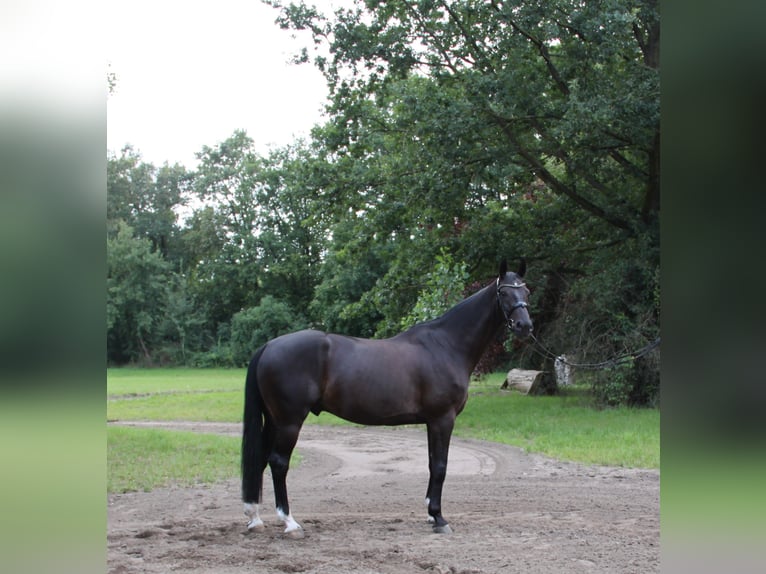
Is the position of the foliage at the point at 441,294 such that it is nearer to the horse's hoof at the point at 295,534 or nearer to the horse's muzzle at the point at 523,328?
the horse's muzzle at the point at 523,328

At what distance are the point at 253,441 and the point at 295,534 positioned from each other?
0.85 meters

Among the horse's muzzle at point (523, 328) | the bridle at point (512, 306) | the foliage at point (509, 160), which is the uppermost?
the foliage at point (509, 160)

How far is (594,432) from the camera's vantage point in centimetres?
1136

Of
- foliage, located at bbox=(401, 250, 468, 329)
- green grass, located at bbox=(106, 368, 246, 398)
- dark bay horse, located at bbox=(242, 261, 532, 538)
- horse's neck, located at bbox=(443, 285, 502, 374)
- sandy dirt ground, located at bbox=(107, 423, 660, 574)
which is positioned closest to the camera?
sandy dirt ground, located at bbox=(107, 423, 660, 574)

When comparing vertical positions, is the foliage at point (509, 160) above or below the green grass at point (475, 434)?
above

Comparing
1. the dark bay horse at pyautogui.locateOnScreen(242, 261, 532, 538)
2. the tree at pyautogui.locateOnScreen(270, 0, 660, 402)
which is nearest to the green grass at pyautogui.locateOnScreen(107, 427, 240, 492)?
the dark bay horse at pyautogui.locateOnScreen(242, 261, 532, 538)

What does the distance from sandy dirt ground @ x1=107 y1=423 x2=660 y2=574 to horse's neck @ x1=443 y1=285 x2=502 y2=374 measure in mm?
1565

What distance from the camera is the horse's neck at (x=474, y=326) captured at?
6.42m

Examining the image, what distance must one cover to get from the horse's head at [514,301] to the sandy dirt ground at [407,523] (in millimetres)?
1745

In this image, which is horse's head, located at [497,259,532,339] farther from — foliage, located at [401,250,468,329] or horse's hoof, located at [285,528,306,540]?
foliage, located at [401,250,468,329]

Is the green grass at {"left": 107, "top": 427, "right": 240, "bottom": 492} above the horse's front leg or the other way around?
the other way around

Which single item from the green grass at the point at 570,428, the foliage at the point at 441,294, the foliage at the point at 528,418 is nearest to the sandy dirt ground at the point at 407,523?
the green grass at the point at 570,428

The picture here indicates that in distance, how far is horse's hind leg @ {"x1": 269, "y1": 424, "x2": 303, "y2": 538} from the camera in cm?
573
